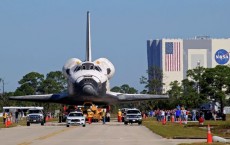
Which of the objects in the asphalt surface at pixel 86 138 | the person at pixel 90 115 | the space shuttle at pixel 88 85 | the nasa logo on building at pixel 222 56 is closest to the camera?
the asphalt surface at pixel 86 138

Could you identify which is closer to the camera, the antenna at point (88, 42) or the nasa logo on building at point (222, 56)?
the antenna at point (88, 42)

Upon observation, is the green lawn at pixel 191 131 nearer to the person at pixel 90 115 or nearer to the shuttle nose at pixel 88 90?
the person at pixel 90 115

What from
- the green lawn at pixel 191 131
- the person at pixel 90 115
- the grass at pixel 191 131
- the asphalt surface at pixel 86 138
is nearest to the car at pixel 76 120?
the green lawn at pixel 191 131

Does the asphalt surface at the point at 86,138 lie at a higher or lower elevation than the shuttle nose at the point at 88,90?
lower

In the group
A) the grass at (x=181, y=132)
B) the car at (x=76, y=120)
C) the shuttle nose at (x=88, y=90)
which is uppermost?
the shuttle nose at (x=88, y=90)

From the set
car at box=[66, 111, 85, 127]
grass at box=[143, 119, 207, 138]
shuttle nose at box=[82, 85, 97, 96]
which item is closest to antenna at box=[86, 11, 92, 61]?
shuttle nose at box=[82, 85, 97, 96]

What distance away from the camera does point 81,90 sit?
76500 millimetres

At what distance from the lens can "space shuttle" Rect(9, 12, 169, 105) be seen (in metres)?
77.1

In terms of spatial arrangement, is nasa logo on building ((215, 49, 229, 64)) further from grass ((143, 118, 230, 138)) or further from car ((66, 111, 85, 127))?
grass ((143, 118, 230, 138))

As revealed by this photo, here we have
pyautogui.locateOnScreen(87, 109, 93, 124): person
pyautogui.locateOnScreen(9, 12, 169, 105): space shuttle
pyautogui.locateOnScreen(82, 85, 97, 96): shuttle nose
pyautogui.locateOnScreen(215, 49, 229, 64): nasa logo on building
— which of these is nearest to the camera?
pyautogui.locateOnScreen(87, 109, 93, 124): person

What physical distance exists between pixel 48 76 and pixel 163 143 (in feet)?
480

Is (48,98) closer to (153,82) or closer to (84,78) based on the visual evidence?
(84,78)

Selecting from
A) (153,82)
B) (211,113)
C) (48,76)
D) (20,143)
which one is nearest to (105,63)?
(211,113)

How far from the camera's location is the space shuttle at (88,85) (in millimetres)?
77062
